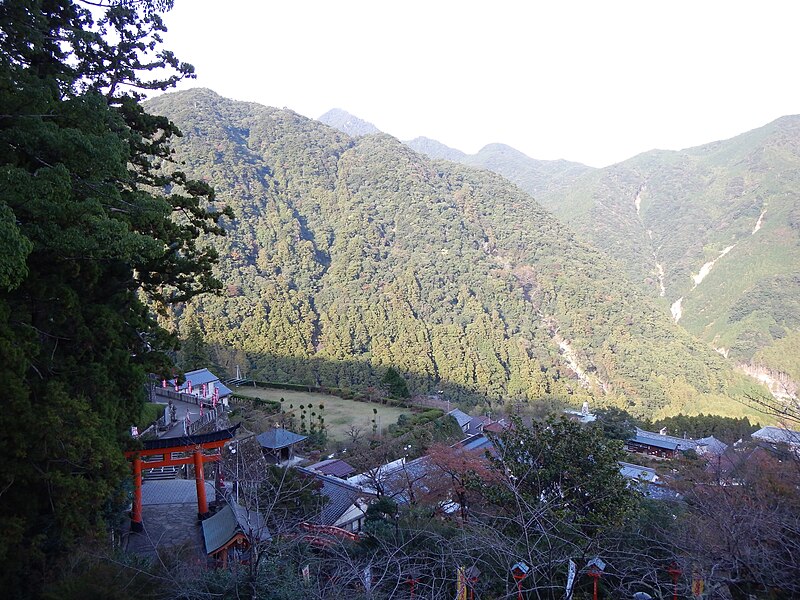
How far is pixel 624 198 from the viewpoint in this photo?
115 metres

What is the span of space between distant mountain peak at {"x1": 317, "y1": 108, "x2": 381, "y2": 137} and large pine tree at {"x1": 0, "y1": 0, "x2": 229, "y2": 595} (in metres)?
135

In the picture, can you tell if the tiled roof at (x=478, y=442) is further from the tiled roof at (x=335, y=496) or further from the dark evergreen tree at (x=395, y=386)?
the tiled roof at (x=335, y=496)

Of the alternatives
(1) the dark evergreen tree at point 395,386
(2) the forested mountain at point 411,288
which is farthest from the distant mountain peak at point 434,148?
(1) the dark evergreen tree at point 395,386

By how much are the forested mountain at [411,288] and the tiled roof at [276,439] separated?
12756mm

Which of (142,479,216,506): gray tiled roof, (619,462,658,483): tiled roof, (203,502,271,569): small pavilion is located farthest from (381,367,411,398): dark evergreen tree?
(203,502,271,569): small pavilion

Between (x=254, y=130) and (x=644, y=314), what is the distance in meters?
55.3

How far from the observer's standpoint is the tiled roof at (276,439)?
1631cm

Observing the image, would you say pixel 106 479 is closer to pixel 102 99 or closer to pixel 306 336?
pixel 102 99

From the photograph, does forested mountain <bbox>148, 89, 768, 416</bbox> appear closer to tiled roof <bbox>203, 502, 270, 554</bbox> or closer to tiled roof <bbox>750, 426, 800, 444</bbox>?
tiled roof <bbox>750, 426, 800, 444</bbox>

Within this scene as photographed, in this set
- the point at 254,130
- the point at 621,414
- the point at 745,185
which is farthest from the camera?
the point at 745,185

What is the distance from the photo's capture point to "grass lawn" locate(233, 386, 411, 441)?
23.2 metres

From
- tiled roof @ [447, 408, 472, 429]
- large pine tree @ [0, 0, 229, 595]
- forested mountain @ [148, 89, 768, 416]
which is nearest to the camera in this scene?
large pine tree @ [0, 0, 229, 595]

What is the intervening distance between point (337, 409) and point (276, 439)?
31.3 ft

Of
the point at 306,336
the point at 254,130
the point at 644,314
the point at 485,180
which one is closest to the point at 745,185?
the point at 485,180
